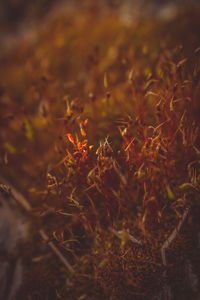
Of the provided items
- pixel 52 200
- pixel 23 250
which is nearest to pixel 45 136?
pixel 52 200

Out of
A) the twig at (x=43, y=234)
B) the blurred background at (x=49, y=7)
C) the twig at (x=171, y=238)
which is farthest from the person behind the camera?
the blurred background at (x=49, y=7)

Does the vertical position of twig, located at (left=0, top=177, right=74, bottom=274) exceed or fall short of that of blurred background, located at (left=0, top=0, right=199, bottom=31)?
it falls short

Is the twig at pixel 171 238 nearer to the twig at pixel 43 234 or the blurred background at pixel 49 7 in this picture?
the twig at pixel 43 234

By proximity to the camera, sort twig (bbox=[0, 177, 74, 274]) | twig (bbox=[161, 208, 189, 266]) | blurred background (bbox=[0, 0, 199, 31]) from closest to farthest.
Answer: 1. twig (bbox=[161, 208, 189, 266])
2. twig (bbox=[0, 177, 74, 274])
3. blurred background (bbox=[0, 0, 199, 31])

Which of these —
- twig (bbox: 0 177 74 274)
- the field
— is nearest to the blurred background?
the field

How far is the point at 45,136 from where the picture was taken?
1.56 m

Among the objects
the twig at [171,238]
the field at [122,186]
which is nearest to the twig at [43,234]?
the field at [122,186]

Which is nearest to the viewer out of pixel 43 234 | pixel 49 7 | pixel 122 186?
pixel 122 186

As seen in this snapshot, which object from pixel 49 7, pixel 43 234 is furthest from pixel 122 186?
pixel 49 7

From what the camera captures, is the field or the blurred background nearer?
the field

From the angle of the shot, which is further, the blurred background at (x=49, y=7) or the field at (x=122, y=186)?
the blurred background at (x=49, y=7)

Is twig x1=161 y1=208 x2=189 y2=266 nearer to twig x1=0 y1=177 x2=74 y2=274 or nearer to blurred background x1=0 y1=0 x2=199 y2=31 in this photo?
twig x1=0 y1=177 x2=74 y2=274

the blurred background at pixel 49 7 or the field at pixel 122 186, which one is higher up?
the blurred background at pixel 49 7

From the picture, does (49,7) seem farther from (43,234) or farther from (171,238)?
(171,238)
